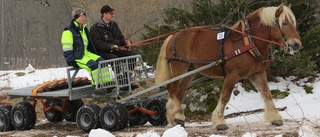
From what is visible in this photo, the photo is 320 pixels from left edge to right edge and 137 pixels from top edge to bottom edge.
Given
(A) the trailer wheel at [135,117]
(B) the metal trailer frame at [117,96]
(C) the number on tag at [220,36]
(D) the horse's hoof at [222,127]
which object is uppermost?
(C) the number on tag at [220,36]

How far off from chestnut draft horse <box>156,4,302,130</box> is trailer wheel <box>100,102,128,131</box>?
0.76 metres

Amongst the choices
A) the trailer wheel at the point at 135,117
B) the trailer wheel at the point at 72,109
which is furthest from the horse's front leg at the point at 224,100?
the trailer wheel at the point at 72,109

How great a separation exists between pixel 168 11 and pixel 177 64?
2.76 metres

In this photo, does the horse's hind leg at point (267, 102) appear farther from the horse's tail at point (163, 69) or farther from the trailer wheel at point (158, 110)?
the trailer wheel at point (158, 110)

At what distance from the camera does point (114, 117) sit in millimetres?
6918

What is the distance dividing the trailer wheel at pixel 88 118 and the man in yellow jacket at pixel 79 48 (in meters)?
0.42

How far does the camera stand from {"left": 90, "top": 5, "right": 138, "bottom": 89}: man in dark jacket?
25.0ft

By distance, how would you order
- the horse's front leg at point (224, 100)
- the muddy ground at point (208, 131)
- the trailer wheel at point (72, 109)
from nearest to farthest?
the muddy ground at point (208, 131) < the horse's front leg at point (224, 100) < the trailer wheel at point (72, 109)

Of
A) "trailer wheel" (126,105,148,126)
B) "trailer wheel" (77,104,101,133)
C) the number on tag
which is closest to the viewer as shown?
the number on tag

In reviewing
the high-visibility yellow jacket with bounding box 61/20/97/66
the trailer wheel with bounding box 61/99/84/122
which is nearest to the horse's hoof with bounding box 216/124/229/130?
the high-visibility yellow jacket with bounding box 61/20/97/66

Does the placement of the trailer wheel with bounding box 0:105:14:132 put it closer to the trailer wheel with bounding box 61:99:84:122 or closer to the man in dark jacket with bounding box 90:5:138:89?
the trailer wheel with bounding box 61:99:84:122

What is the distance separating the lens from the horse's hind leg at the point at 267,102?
21.2 ft

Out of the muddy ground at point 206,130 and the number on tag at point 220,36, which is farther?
the number on tag at point 220,36

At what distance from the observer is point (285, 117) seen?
738 cm
